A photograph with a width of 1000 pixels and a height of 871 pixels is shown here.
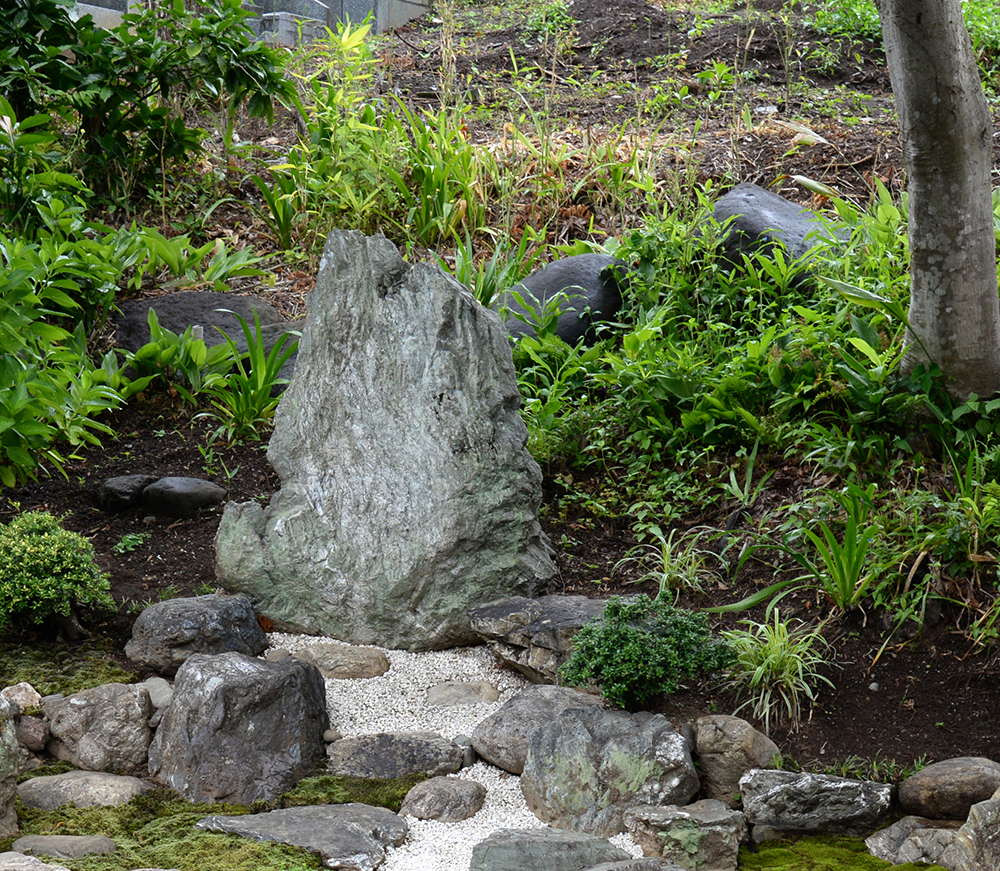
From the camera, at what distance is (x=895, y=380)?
4359mm

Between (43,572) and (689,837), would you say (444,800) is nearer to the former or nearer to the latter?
(689,837)

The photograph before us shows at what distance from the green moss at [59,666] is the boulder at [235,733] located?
52cm

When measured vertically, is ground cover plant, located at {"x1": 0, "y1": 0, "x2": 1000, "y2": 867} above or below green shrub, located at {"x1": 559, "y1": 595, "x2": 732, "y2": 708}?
above

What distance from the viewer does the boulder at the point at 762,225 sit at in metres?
5.80

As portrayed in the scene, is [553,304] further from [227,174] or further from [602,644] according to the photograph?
[227,174]

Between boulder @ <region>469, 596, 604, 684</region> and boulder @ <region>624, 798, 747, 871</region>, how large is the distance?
2.86 ft

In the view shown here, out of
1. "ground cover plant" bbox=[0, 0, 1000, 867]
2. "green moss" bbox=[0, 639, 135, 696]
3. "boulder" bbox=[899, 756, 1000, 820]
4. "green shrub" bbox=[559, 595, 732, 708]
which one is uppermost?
"ground cover plant" bbox=[0, 0, 1000, 867]

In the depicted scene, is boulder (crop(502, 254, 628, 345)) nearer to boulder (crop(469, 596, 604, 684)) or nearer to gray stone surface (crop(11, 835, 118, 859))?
boulder (crop(469, 596, 604, 684))

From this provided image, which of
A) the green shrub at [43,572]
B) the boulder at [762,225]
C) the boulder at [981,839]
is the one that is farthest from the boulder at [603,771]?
the boulder at [762,225]

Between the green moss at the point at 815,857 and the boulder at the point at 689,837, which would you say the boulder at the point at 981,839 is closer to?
the green moss at the point at 815,857

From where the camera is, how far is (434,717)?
3660mm

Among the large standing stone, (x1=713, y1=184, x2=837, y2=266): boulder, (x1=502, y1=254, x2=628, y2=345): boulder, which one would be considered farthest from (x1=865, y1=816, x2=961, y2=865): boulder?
(x1=713, y1=184, x2=837, y2=266): boulder

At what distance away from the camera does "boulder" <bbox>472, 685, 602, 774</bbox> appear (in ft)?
11.0

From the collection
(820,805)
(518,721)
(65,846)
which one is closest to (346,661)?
(518,721)
